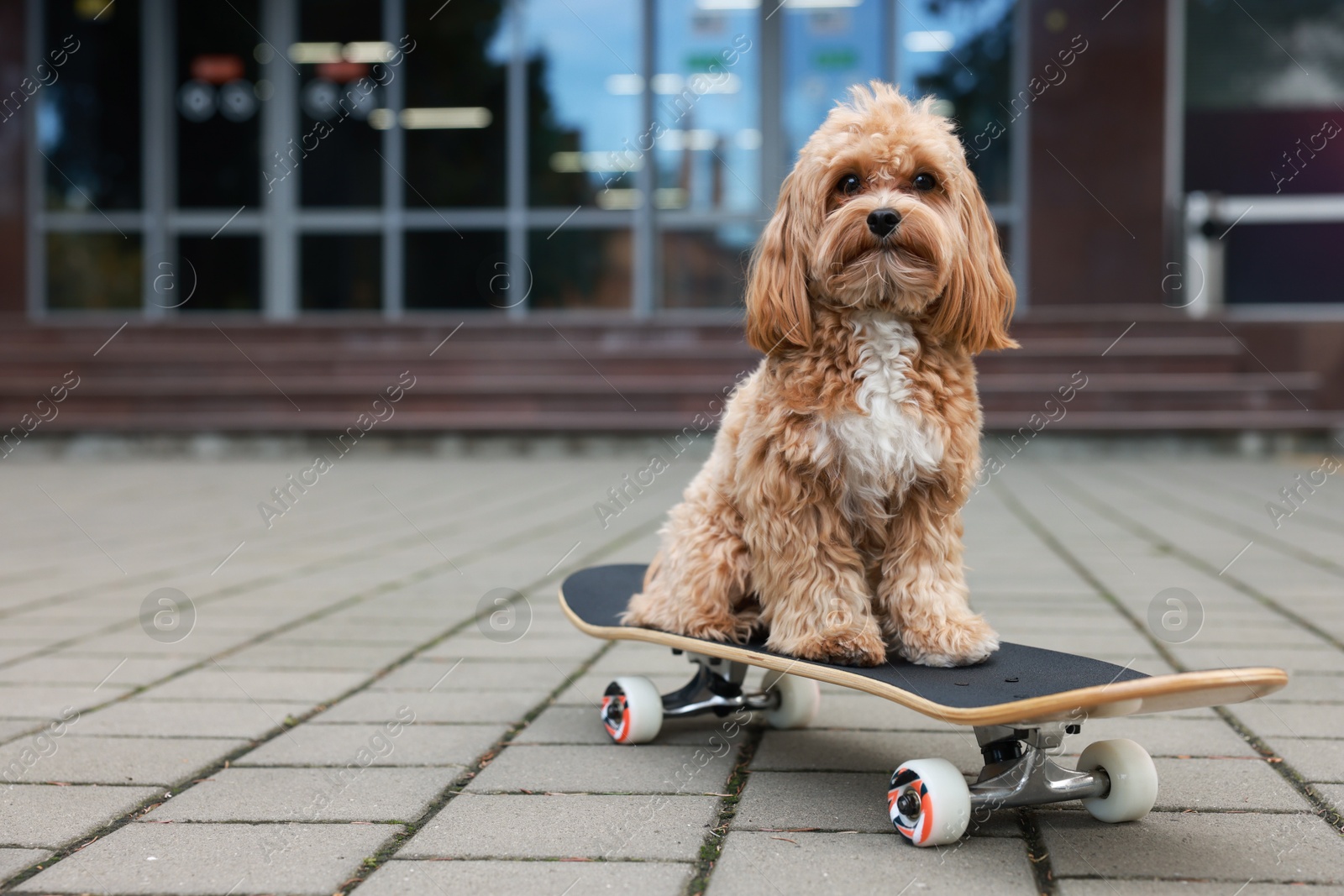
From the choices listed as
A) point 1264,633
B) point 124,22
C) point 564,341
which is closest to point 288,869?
point 1264,633

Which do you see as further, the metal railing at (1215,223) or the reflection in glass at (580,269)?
the reflection in glass at (580,269)

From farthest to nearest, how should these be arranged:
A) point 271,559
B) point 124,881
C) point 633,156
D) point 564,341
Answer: point 633,156
point 564,341
point 271,559
point 124,881

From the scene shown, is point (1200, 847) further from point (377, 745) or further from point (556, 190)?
point (556, 190)

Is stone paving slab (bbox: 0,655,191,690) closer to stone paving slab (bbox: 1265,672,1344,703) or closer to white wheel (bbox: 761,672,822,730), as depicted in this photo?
white wheel (bbox: 761,672,822,730)

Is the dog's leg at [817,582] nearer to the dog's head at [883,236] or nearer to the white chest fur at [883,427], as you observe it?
the white chest fur at [883,427]

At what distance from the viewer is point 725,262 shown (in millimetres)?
14281

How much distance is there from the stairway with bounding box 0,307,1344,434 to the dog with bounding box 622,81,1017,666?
26.9 ft

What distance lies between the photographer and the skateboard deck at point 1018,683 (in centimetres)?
206

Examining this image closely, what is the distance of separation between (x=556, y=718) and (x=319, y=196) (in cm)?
1267

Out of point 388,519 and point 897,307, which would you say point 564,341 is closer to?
point 388,519

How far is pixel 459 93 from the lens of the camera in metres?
14.3

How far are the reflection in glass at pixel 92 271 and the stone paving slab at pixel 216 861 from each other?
13.8m

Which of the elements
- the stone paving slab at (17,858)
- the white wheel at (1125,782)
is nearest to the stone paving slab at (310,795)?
the stone paving slab at (17,858)

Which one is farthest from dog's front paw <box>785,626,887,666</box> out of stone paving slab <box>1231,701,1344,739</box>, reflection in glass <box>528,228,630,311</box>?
reflection in glass <box>528,228,630,311</box>
